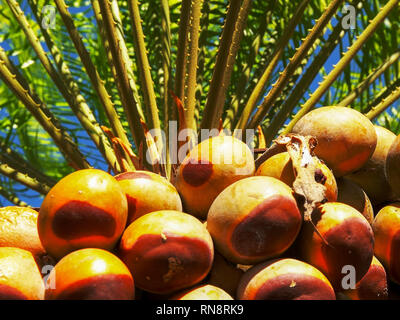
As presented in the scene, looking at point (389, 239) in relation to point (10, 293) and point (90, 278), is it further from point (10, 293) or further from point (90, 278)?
point (10, 293)

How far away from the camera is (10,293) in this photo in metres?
1.24

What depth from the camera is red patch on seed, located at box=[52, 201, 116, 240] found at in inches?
50.8

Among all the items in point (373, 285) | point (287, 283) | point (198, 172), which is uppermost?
point (198, 172)

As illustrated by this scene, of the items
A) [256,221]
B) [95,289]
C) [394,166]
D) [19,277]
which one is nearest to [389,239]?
[394,166]

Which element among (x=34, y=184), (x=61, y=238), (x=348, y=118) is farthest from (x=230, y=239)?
(x=34, y=184)

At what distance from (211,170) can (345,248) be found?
0.39 metres

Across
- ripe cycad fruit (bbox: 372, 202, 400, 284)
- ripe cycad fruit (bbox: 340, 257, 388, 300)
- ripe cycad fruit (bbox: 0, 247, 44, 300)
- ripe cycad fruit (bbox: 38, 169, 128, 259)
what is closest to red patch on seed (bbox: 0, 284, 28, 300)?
ripe cycad fruit (bbox: 0, 247, 44, 300)

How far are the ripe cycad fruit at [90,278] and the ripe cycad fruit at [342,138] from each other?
2.08ft

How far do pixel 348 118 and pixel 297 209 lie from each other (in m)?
0.36

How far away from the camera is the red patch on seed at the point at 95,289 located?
1.20 m

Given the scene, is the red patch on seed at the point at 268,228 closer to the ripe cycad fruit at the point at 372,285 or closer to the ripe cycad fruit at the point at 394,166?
the ripe cycad fruit at the point at 372,285

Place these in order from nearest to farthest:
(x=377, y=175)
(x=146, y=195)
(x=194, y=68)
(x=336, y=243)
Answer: (x=336, y=243), (x=146, y=195), (x=377, y=175), (x=194, y=68)

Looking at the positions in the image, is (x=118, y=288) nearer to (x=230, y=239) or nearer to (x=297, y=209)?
(x=230, y=239)

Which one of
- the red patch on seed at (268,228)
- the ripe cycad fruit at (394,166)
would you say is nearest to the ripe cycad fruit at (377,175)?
the ripe cycad fruit at (394,166)
